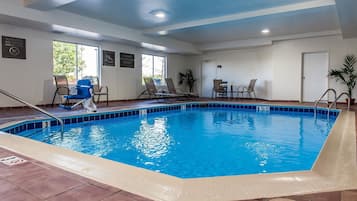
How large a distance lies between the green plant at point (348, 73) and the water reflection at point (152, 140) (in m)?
6.09

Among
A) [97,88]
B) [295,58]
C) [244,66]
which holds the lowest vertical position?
[97,88]

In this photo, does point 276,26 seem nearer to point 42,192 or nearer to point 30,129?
point 30,129

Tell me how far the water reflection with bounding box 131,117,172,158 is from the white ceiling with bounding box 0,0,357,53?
2.59m

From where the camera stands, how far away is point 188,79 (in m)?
11.8

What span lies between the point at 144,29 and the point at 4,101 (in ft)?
13.9

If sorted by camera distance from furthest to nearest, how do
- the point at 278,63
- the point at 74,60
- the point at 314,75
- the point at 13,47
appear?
1. the point at 278,63
2. the point at 314,75
3. the point at 74,60
4. the point at 13,47

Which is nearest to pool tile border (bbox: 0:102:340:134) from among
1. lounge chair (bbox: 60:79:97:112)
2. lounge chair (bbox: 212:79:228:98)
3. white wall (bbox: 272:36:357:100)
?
lounge chair (bbox: 60:79:97:112)

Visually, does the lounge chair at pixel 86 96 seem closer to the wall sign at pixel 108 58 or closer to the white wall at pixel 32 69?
the white wall at pixel 32 69

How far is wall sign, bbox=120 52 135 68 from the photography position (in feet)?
29.3

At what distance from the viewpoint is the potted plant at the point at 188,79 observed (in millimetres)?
11703

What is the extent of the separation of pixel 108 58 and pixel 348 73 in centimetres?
753

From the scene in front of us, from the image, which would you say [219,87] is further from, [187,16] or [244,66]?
[187,16]

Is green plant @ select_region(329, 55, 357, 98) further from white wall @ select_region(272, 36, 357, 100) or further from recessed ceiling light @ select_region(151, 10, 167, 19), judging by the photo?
recessed ceiling light @ select_region(151, 10, 167, 19)

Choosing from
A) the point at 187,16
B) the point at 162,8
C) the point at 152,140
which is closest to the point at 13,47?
the point at 162,8
